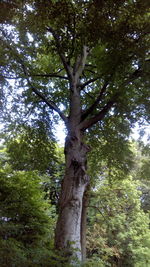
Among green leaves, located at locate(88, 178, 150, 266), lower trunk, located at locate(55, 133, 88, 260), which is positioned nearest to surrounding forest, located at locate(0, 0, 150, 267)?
lower trunk, located at locate(55, 133, 88, 260)

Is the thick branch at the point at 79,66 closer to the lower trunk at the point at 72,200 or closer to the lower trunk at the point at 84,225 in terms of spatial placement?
the lower trunk at the point at 72,200

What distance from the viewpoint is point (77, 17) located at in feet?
14.0

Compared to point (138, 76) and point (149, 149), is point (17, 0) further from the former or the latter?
point (149, 149)

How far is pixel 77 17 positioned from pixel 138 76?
1842mm

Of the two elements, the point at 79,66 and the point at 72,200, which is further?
the point at 79,66

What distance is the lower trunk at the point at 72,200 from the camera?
11.9ft

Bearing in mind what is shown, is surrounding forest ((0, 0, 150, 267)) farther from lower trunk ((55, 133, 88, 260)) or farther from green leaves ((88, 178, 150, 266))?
green leaves ((88, 178, 150, 266))

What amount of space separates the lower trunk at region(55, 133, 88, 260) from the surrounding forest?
2 centimetres

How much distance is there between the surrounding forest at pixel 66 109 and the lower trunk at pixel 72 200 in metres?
0.02

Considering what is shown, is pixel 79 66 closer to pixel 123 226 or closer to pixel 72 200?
pixel 72 200

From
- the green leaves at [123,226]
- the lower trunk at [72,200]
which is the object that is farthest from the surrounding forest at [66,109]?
the green leaves at [123,226]

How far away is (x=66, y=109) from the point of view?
8.36 m

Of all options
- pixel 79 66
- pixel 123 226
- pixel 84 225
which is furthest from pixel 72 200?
pixel 123 226

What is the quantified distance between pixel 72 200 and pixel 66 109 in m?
4.87
